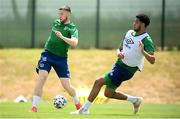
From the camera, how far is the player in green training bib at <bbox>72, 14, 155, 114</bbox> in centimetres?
1636

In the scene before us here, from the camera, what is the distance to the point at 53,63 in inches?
688

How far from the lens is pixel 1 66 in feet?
104

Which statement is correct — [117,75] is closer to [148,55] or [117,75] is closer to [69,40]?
[148,55]

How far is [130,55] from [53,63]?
1952 millimetres

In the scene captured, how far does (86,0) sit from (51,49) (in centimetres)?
1759

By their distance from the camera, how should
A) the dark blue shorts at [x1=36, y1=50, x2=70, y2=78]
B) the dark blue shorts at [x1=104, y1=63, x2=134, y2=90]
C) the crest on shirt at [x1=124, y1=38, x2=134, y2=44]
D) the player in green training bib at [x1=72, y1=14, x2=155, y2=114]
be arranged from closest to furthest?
the player in green training bib at [x1=72, y1=14, x2=155, y2=114], the crest on shirt at [x1=124, y1=38, x2=134, y2=44], the dark blue shorts at [x1=104, y1=63, x2=134, y2=90], the dark blue shorts at [x1=36, y1=50, x2=70, y2=78]

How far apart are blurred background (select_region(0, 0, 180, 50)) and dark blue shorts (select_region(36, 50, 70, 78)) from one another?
17034 millimetres

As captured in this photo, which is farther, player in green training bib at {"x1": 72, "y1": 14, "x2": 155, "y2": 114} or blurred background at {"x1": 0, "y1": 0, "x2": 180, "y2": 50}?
blurred background at {"x1": 0, "y1": 0, "x2": 180, "y2": 50}

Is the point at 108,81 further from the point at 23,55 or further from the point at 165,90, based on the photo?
the point at 23,55

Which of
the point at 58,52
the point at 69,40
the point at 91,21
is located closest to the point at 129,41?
the point at 69,40

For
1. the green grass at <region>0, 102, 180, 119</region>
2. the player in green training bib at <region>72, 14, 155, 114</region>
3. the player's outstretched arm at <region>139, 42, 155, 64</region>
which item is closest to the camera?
the green grass at <region>0, 102, 180, 119</region>

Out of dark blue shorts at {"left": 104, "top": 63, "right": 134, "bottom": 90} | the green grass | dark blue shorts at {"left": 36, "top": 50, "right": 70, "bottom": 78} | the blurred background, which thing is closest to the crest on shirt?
dark blue shorts at {"left": 104, "top": 63, "right": 134, "bottom": 90}

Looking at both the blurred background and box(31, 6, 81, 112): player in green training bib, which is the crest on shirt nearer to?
box(31, 6, 81, 112): player in green training bib

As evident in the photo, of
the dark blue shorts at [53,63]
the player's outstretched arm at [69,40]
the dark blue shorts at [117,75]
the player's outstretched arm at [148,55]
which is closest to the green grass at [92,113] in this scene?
the dark blue shorts at [117,75]
